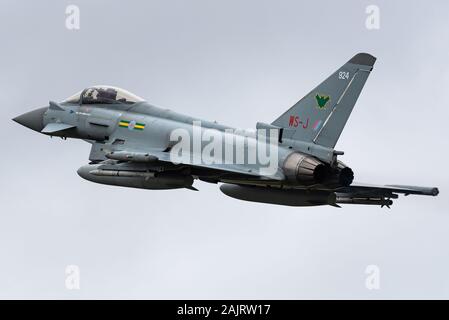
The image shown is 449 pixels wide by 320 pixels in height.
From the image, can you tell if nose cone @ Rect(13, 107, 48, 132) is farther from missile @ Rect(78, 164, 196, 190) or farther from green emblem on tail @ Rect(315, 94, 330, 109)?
green emblem on tail @ Rect(315, 94, 330, 109)

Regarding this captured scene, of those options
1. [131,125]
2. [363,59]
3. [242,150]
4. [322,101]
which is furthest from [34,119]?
[363,59]

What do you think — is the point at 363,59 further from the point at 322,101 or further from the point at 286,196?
the point at 286,196

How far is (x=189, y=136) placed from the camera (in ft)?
138

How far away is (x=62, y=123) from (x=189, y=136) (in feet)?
16.0

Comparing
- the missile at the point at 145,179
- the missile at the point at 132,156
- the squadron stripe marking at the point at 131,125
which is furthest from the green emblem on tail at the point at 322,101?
the squadron stripe marking at the point at 131,125

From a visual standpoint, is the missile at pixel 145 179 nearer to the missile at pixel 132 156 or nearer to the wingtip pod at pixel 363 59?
the missile at pixel 132 156

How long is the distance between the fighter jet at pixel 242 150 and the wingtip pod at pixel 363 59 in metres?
0.03

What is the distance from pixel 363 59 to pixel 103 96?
857 centimetres

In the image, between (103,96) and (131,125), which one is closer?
(131,125)

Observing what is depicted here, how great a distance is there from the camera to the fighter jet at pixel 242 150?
1590 inches

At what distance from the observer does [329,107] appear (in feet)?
133

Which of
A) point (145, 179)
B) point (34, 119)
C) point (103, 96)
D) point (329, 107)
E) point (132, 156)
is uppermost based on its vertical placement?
point (103, 96)

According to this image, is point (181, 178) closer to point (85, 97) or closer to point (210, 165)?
point (210, 165)

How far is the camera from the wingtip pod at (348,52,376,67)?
40750 millimetres
